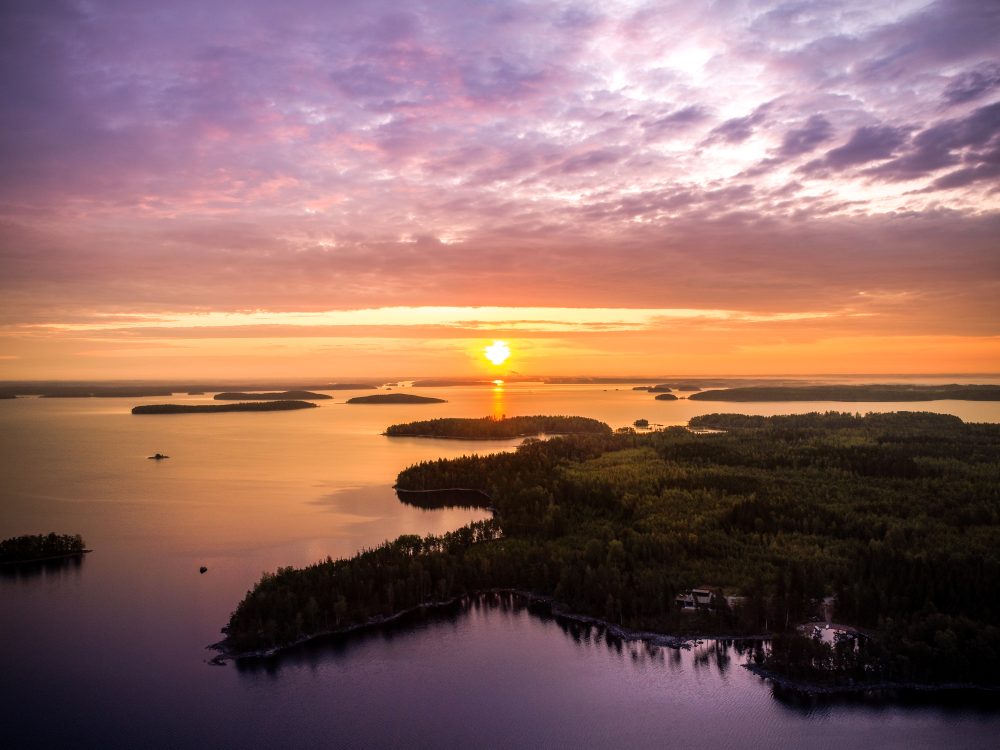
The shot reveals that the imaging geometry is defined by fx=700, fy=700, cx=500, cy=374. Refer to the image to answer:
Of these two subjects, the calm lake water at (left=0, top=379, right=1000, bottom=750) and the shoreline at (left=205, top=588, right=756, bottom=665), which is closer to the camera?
the calm lake water at (left=0, top=379, right=1000, bottom=750)

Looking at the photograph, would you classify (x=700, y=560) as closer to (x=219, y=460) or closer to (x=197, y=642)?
(x=197, y=642)

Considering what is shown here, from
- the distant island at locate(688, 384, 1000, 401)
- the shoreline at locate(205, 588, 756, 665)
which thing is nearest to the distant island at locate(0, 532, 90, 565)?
the shoreline at locate(205, 588, 756, 665)

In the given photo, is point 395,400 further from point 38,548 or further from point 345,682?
point 345,682

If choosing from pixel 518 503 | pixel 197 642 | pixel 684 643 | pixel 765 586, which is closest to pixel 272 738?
pixel 197 642

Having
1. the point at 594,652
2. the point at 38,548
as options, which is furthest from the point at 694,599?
the point at 38,548

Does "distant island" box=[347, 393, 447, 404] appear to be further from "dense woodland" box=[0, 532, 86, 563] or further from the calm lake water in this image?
"dense woodland" box=[0, 532, 86, 563]

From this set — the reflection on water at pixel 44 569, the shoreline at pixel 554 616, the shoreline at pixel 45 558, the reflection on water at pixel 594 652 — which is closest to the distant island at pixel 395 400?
the shoreline at pixel 45 558

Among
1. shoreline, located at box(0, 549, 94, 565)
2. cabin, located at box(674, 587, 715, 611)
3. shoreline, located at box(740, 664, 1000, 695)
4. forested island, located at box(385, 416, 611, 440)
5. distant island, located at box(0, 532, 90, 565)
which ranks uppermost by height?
forested island, located at box(385, 416, 611, 440)
